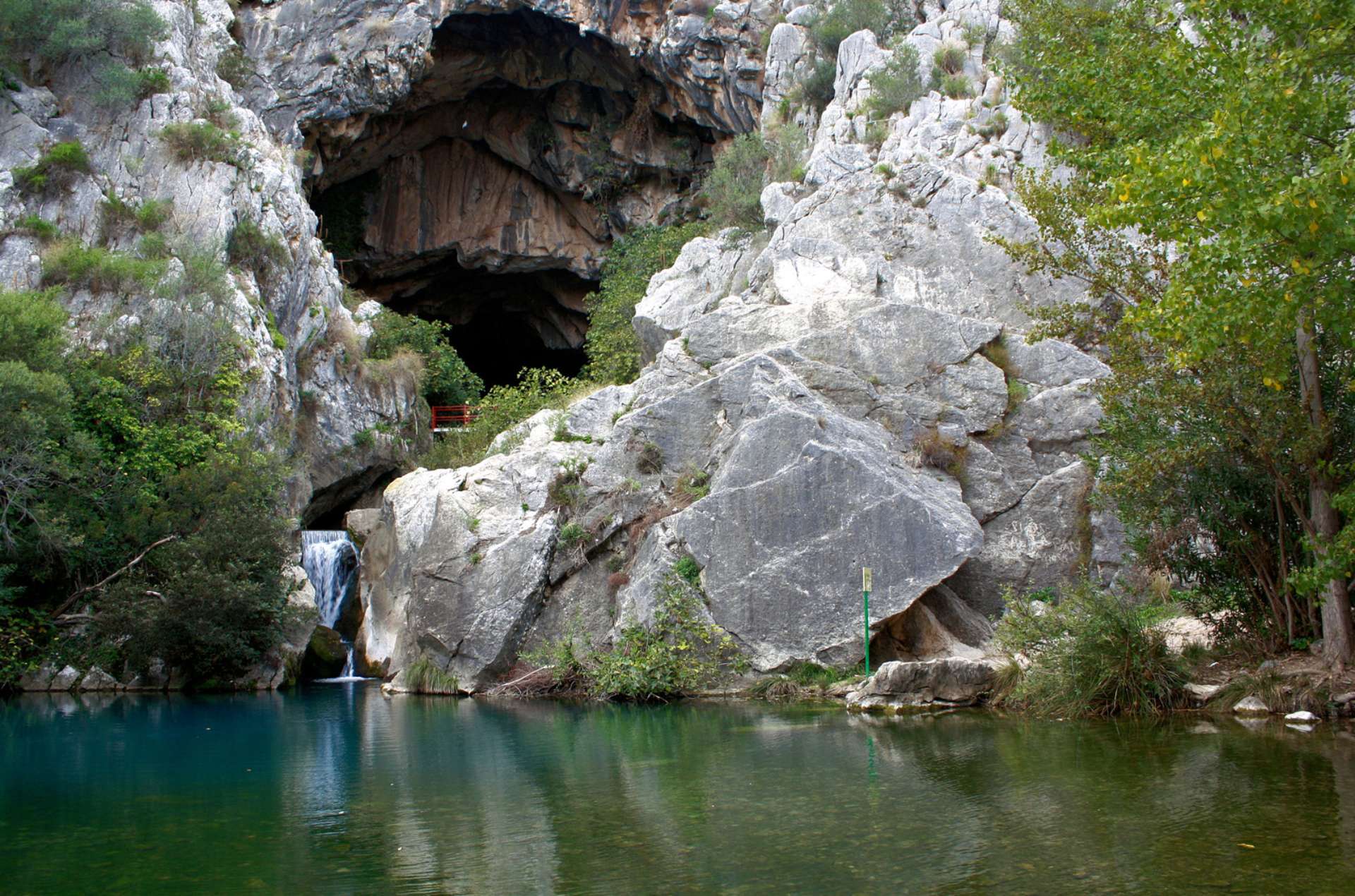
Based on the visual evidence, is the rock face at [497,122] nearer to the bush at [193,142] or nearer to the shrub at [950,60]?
the bush at [193,142]

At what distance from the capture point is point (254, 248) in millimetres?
31328

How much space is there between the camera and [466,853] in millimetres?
7594

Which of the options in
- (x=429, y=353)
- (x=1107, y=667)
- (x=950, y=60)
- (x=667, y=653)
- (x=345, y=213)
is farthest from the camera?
(x=345, y=213)

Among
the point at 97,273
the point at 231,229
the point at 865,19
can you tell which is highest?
the point at 865,19

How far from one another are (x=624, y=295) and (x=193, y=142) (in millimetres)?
13462

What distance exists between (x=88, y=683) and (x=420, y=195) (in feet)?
84.5

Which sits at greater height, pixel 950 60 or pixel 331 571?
pixel 950 60

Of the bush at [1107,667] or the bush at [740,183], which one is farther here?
the bush at [740,183]

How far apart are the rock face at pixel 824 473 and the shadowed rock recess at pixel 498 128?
534 inches

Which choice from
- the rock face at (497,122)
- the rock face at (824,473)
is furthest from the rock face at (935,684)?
the rock face at (497,122)

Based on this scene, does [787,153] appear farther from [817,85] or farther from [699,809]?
[699,809]

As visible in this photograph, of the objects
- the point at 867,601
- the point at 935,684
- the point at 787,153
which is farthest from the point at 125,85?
the point at 935,684

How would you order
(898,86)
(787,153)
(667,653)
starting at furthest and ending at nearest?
1. (787,153)
2. (898,86)
3. (667,653)

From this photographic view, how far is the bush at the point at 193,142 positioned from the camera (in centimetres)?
3122
